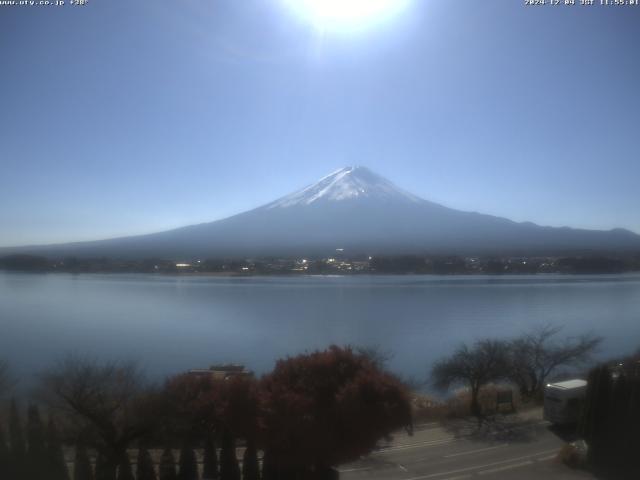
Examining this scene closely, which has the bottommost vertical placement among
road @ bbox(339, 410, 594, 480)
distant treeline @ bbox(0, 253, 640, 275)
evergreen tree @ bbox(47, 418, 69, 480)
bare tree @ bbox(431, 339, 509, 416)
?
road @ bbox(339, 410, 594, 480)

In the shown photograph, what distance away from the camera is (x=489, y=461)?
5.41m

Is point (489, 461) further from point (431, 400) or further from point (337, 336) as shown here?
point (337, 336)

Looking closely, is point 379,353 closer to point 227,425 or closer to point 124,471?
point 227,425

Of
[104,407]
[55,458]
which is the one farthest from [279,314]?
[55,458]

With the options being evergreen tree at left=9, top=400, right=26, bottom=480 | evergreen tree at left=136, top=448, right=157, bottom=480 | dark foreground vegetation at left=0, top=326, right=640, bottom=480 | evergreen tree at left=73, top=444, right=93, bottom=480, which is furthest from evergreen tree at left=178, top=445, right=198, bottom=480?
evergreen tree at left=9, top=400, right=26, bottom=480

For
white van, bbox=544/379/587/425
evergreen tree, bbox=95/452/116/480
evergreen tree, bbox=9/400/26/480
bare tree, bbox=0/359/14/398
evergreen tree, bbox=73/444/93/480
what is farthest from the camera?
white van, bbox=544/379/587/425

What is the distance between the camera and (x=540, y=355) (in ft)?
33.4

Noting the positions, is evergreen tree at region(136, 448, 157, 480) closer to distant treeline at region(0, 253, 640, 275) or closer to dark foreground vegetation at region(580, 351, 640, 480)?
dark foreground vegetation at region(580, 351, 640, 480)

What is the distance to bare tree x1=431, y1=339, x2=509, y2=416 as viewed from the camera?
337 inches

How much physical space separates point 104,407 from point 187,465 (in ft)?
3.44

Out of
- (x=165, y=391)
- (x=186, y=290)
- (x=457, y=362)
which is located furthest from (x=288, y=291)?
(x=165, y=391)

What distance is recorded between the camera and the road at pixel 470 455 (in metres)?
5.04

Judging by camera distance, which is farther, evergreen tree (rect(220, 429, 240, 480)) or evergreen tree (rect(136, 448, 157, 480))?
evergreen tree (rect(220, 429, 240, 480))

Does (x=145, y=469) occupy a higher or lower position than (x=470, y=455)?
higher
